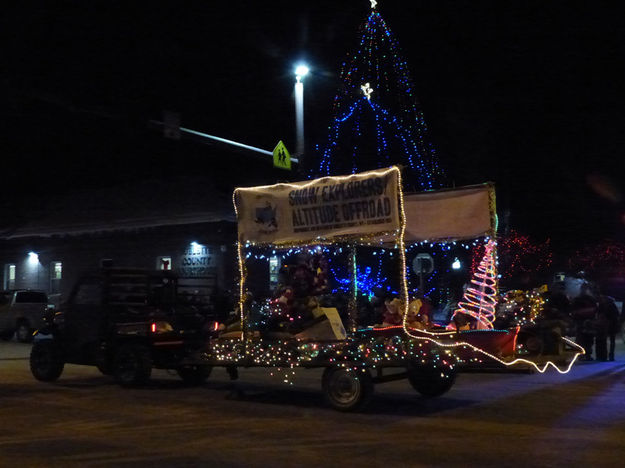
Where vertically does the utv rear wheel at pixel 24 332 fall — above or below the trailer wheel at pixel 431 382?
above

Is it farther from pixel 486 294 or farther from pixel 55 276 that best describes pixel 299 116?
pixel 55 276

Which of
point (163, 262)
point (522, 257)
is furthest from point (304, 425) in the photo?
point (522, 257)

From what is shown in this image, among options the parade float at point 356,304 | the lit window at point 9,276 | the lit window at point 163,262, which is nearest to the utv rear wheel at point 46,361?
the parade float at point 356,304

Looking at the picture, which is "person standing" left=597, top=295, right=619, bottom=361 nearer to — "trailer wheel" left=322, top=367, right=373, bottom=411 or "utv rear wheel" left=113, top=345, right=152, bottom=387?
"trailer wheel" left=322, top=367, right=373, bottom=411

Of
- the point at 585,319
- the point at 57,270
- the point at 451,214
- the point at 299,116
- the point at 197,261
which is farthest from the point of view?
the point at 57,270

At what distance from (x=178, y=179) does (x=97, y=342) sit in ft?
64.8

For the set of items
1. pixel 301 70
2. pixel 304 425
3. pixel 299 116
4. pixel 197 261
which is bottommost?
pixel 304 425

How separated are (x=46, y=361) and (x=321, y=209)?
6.48m

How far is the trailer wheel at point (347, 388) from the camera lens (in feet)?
32.1

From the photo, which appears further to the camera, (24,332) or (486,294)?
(24,332)

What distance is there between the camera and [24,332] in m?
24.5

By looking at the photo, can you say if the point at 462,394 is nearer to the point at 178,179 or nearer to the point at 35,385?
the point at 35,385

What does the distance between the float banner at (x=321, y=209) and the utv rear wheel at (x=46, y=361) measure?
15.6 ft

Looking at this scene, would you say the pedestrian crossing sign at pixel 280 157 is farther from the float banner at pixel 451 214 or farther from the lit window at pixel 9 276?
the lit window at pixel 9 276
